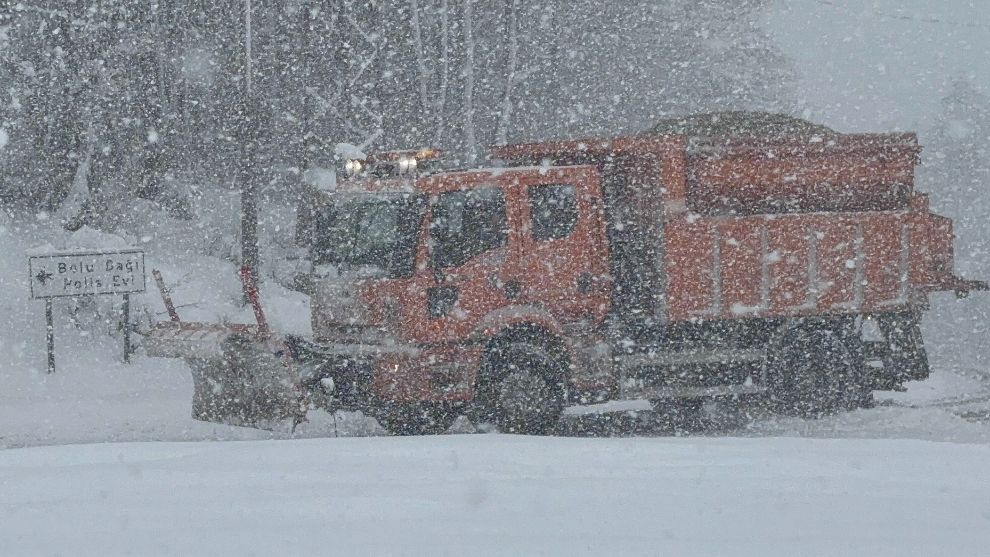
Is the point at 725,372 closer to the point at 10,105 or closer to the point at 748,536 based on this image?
→ the point at 748,536

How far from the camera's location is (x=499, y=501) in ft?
17.1

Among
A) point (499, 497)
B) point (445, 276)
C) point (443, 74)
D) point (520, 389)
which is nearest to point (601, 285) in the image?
point (520, 389)

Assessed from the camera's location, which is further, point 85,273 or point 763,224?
point 85,273

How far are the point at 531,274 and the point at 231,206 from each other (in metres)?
16.5

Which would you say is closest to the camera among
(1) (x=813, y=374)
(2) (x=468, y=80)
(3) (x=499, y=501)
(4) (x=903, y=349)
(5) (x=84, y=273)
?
(3) (x=499, y=501)

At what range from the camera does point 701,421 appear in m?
11.6

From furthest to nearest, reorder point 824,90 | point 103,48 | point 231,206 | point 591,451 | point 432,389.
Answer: point 824,90, point 231,206, point 103,48, point 432,389, point 591,451

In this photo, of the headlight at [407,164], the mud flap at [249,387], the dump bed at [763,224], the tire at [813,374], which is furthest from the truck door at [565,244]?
the mud flap at [249,387]

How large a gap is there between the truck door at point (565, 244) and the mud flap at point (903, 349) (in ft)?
9.54

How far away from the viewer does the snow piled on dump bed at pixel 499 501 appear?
450 centimetres

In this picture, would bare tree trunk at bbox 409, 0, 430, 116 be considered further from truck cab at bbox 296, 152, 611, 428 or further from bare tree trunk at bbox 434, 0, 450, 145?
truck cab at bbox 296, 152, 611, 428

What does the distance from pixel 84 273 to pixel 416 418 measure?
5363 millimetres

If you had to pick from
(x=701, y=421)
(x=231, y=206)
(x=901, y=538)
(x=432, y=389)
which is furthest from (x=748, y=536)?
(x=231, y=206)

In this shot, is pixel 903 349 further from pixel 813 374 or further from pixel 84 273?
pixel 84 273
